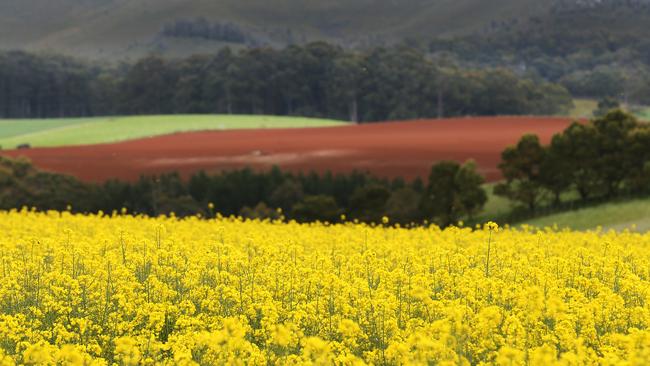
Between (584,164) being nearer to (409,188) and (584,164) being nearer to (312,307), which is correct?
(409,188)

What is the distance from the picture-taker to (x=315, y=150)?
81375 mm

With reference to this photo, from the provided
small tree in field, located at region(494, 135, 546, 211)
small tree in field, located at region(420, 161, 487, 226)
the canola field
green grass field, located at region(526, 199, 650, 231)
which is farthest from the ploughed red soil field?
the canola field

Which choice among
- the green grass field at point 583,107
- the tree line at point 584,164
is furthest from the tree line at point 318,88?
the tree line at point 584,164

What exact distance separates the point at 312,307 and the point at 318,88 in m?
164

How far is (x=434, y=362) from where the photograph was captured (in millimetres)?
9859

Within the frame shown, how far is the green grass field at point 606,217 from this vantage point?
4391 cm

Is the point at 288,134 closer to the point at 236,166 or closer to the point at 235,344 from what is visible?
the point at 236,166

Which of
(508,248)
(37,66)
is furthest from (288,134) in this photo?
(37,66)

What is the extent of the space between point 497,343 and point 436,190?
1676 inches

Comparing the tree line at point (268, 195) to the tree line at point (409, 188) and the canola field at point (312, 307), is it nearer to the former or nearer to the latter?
the tree line at point (409, 188)

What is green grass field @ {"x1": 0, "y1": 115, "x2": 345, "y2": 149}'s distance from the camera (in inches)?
4469

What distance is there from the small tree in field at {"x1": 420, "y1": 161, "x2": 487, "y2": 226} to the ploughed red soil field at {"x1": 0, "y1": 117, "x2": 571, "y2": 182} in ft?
36.2

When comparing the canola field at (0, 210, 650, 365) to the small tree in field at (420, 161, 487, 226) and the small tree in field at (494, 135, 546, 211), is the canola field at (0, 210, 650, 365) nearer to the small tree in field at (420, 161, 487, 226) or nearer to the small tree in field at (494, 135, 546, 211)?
the small tree in field at (420, 161, 487, 226)

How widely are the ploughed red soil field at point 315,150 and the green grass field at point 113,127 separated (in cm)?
1270
